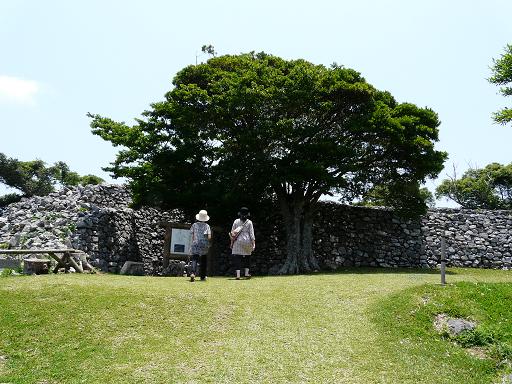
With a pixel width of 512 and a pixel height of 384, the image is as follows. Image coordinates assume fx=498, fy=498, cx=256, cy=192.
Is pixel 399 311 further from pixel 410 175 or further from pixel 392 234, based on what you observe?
pixel 392 234

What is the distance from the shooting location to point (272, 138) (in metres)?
19.3

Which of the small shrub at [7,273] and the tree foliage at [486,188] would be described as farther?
the tree foliage at [486,188]

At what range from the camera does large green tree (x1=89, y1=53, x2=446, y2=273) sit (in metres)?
19.1

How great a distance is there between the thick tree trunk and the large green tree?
0.05 meters

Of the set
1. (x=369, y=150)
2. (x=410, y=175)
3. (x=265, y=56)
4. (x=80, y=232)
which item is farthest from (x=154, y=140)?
(x=410, y=175)

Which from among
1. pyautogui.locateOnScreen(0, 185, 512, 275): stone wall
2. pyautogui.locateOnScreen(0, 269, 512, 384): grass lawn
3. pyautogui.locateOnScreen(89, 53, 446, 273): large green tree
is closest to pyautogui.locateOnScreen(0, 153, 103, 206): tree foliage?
pyautogui.locateOnScreen(0, 185, 512, 275): stone wall

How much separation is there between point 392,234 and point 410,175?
4.47 metres

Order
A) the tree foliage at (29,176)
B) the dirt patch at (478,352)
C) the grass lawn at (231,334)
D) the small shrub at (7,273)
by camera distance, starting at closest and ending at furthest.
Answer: the grass lawn at (231,334) < the dirt patch at (478,352) < the small shrub at (7,273) < the tree foliage at (29,176)

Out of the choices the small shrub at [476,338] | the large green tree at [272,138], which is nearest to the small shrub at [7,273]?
the large green tree at [272,138]

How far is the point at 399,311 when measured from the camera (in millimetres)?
10258

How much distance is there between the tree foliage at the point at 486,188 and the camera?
39.8 meters

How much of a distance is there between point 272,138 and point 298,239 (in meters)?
4.38

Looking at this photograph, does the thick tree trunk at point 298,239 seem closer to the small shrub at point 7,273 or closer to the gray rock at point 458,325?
the small shrub at point 7,273

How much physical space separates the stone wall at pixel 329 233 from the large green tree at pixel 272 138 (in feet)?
9.06
